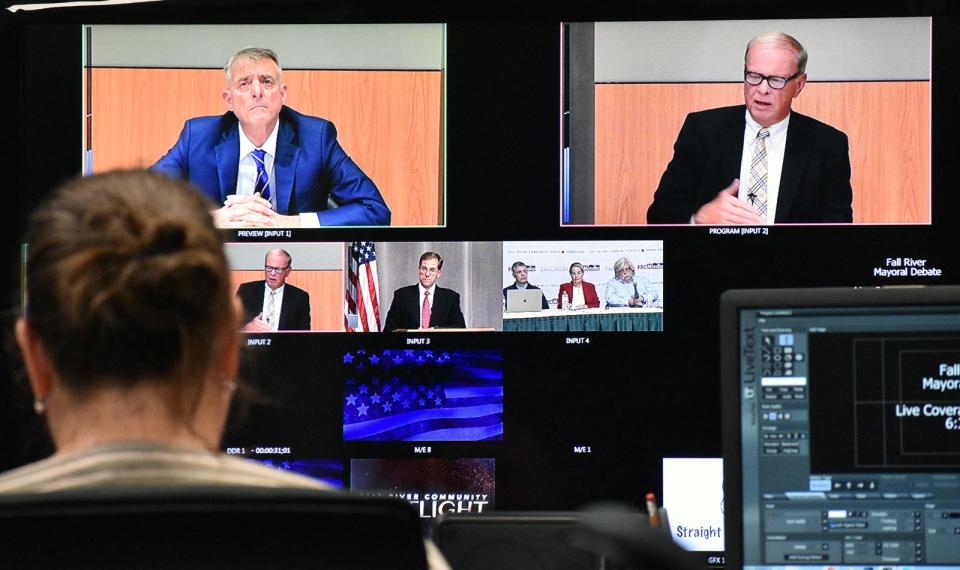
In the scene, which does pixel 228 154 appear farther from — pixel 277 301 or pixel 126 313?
pixel 126 313

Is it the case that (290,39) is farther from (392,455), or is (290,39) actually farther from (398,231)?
(392,455)

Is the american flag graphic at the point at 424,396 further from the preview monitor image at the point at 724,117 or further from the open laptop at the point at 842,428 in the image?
the open laptop at the point at 842,428

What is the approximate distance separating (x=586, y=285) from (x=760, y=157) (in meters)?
0.49

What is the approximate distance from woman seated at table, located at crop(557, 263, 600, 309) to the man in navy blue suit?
457mm

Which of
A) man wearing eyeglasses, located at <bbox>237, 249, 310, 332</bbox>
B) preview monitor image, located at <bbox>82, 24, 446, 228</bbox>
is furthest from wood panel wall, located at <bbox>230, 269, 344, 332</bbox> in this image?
preview monitor image, located at <bbox>82, 24, 446, 228</bbox>

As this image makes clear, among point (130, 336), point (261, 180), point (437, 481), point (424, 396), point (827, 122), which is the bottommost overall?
point (437, 481)

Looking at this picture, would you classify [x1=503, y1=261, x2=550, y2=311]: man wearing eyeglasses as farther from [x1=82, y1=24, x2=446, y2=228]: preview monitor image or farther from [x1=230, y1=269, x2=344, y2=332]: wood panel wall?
[x1=230, y1=269, x2=344, y2=332]: wood panel wall

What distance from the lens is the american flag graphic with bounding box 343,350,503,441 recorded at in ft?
8.61

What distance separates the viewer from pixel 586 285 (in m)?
2.62

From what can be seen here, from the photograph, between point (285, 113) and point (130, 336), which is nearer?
point (130, 336)

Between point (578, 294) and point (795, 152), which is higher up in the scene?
point (795, 152)

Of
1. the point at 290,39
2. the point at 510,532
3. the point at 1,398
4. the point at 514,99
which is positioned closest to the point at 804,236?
the point at 514,99

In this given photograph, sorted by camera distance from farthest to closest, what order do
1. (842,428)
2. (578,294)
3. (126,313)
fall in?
1. (578,294)
2. (842,428)
3. (126,313)

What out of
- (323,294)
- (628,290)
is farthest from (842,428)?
(323,294)
